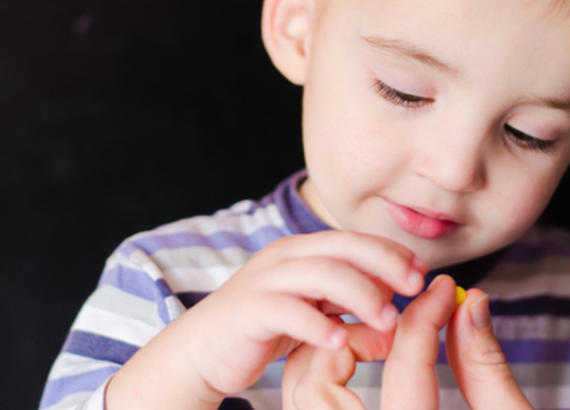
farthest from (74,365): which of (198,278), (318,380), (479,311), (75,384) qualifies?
(479,311)

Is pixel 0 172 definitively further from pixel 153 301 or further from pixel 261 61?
pixel 261 61

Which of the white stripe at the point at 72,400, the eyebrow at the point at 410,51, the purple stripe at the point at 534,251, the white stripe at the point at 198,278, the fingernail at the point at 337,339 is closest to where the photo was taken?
the fingernail at the point at 337,339

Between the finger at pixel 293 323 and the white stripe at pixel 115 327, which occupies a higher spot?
the finger at pixel 293 323

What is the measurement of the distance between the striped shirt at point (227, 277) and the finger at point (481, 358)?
22cm

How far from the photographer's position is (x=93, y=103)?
0.89 meters

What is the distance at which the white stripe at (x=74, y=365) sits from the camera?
0.70m

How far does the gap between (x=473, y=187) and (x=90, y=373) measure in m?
0.43

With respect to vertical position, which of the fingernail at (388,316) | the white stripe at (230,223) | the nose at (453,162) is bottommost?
the white stripe at (230,223)

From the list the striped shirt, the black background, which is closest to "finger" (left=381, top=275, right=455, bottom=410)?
the striped shirt

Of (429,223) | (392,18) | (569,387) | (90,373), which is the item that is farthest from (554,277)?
(90,373)

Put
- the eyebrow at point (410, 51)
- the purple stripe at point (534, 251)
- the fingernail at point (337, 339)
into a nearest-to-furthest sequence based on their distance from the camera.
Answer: the fingernail at point (337, 339) → the eyebrow at point (410, 51) → the purple stripe at point (534, 251)

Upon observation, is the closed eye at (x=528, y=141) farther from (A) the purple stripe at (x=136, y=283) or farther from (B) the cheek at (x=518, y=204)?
(A) the purple stripe at (x=136, y=283)

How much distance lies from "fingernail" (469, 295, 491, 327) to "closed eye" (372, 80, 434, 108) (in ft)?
0.60

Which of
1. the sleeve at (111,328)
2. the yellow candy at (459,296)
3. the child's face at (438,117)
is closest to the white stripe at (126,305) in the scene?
the sleeve at (111,328)
